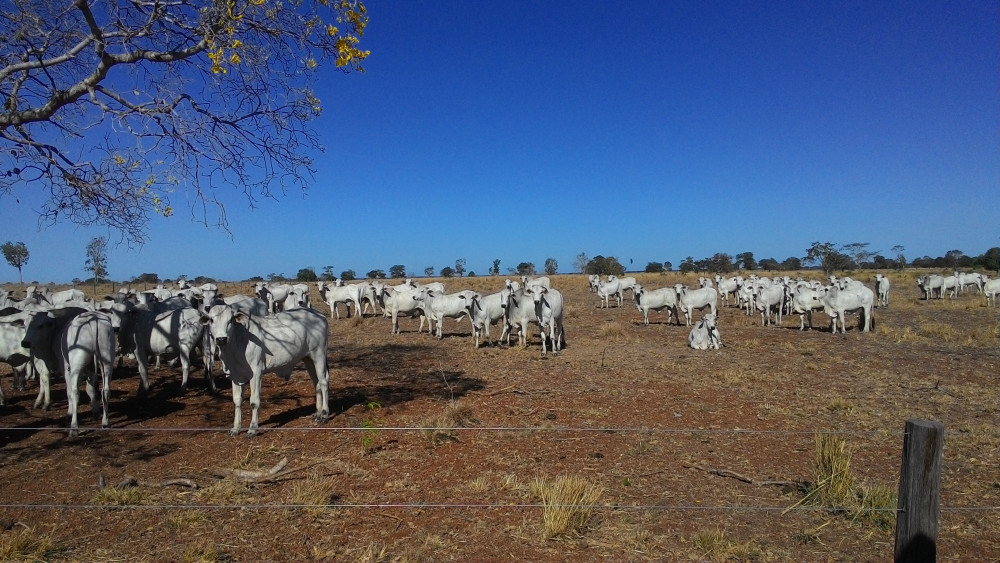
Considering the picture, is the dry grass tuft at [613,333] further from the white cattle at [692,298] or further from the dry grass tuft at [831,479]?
the dry grass tuft at [831,479]

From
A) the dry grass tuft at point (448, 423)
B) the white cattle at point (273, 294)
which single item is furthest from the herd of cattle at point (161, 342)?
the white cattle at point (273, 294)

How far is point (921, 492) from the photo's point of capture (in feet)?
13.9

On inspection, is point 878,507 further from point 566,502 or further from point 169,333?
point 169,333

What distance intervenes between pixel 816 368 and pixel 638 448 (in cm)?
945

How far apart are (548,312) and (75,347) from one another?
13109 mm

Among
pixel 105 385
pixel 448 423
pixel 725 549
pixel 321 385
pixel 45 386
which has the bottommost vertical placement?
pixel 725 549

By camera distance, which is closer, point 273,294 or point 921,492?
point 921,492

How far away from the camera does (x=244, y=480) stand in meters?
7.69

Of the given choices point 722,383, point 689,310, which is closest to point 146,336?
point 722,383

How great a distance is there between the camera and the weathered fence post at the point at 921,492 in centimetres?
421

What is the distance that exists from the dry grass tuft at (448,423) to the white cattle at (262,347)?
216 centimetres

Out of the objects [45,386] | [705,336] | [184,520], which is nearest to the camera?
[184,520]

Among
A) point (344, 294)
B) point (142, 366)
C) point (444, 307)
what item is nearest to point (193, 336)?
point (142, 366)

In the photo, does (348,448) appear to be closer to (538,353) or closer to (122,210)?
(122,210)
